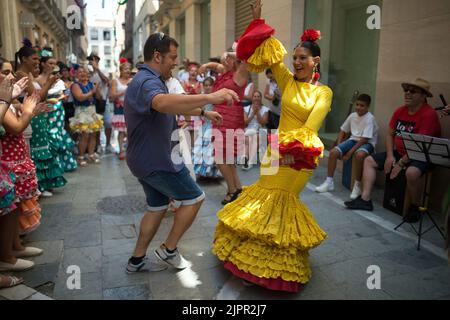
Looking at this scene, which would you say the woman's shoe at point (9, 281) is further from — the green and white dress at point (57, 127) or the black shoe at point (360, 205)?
the black shoe at point (360, 205)

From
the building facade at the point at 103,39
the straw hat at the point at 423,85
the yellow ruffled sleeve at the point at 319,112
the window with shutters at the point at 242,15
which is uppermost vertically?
the building facade at the point at 103,39

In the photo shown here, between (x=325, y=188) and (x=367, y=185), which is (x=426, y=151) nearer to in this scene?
(x=367, y=185)

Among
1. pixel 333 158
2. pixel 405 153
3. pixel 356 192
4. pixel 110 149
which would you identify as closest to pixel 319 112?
pixel 405 153

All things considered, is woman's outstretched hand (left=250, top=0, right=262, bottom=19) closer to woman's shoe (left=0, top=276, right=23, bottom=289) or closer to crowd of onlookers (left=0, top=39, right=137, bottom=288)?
crowd of onlookers (left=0, top=39, right=137, bottom=288)

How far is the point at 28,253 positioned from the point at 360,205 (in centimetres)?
385

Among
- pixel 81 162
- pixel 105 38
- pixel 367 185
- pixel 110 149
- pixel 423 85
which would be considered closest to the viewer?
pixel 423 85

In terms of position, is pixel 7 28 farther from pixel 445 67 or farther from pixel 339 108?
pixel 445 67

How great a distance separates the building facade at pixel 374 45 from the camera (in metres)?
4.91

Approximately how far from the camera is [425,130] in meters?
4.60

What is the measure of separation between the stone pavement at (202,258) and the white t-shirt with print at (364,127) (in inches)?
35.4

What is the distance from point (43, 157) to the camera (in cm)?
532

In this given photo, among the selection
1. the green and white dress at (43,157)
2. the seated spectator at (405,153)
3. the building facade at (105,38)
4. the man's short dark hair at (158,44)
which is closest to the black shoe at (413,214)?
the seated spectator at (405,153)

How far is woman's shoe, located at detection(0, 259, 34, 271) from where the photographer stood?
11.3 feet
